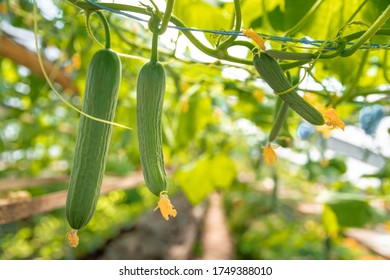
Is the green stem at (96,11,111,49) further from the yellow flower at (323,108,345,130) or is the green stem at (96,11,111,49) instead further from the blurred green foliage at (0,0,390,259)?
the yellow flower at (323,108,345,130)

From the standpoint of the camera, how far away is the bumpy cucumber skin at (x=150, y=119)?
54cm

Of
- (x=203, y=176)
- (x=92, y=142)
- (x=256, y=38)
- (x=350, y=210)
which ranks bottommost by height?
(x=92, y=142)

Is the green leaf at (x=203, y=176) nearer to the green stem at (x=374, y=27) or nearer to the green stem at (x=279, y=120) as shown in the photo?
the green stem at (x=279, y=120)

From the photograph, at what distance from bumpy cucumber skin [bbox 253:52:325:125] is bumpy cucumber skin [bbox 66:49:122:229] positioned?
0.62 ft

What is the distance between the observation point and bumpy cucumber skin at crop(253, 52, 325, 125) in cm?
54

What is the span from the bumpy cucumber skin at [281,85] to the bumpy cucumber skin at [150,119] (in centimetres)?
13

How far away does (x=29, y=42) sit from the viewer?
2.08 metres

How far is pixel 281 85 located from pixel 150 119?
168mm

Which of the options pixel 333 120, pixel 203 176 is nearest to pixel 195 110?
pixel 203 176

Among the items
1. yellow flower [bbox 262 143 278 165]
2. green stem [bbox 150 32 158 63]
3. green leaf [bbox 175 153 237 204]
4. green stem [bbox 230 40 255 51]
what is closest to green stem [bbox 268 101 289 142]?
yellow flower [bbox 262 143 278 165]

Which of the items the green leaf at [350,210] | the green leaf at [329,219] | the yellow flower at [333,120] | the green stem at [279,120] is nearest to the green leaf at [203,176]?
the green leaf at [329,219]

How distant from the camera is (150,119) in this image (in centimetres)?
55

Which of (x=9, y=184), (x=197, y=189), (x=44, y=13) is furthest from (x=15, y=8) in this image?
(x=197, y=189)

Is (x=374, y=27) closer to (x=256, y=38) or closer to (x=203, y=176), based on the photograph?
(x=256, y=38)
